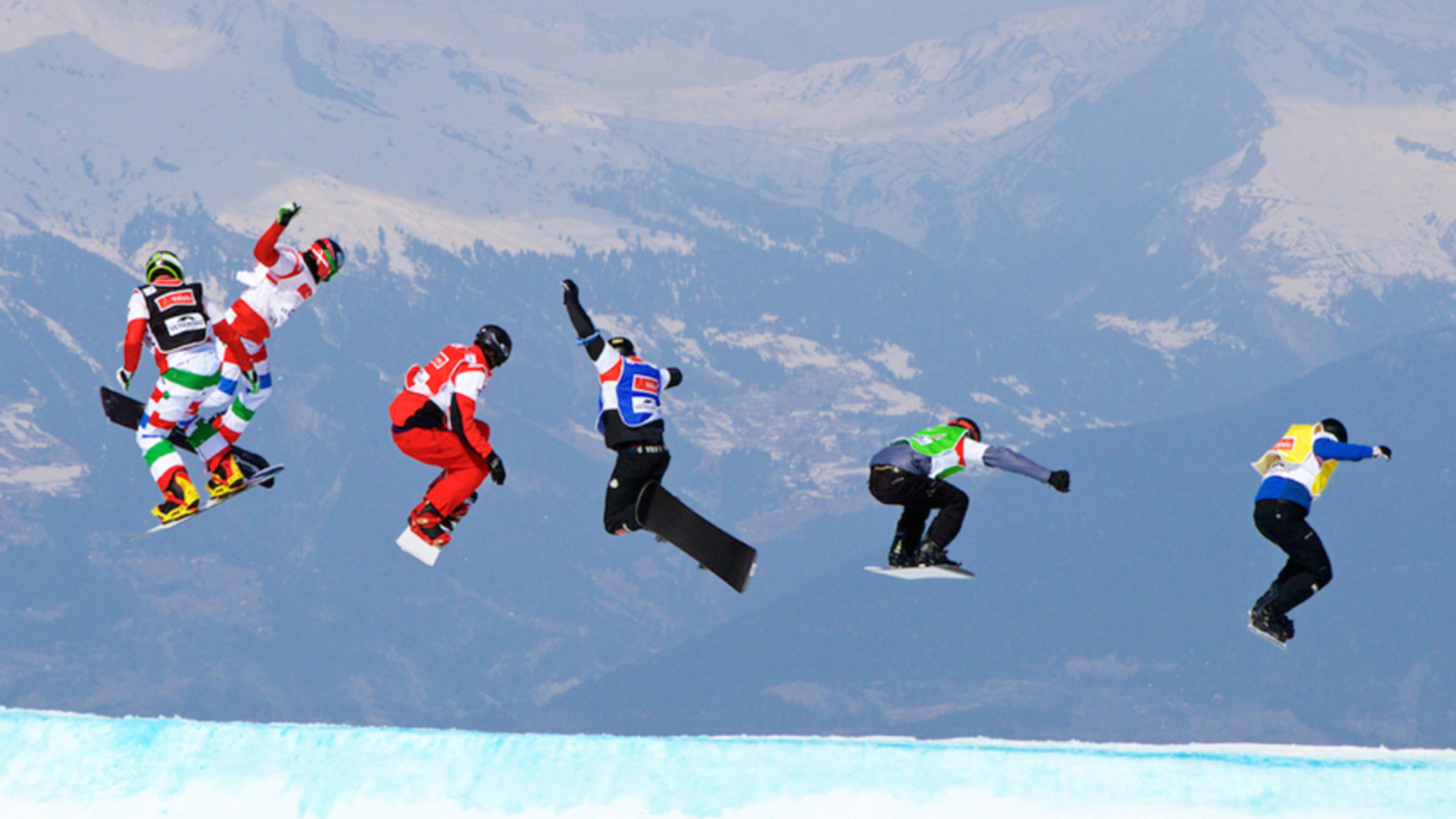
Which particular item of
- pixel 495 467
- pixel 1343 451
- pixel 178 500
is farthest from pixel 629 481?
pixel 1343 451

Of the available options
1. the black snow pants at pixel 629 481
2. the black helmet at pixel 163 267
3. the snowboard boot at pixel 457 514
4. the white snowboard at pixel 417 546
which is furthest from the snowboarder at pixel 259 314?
the black snow pants at pixel 629 481

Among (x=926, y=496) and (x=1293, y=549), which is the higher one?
(x=1293, y=549)

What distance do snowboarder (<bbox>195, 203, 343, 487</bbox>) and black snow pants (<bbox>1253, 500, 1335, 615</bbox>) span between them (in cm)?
1254

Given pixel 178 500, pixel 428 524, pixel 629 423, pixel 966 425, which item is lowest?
pixel 178 500

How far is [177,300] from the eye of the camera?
17.8 metres

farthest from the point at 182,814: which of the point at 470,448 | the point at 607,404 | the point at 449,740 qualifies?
the point at 607,404

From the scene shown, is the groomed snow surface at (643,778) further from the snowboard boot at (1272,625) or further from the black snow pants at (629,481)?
the black snow pants at (629,481)

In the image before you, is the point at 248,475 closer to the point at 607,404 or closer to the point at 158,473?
the point at 158,473

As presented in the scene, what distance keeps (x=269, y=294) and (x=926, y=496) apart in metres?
9.21

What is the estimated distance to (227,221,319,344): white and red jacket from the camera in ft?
58.7

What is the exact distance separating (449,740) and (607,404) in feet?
18.0

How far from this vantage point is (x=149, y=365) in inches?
701

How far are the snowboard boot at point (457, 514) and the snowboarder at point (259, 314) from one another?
3291 mm

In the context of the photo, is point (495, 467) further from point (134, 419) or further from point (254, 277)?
point (134, 419)
